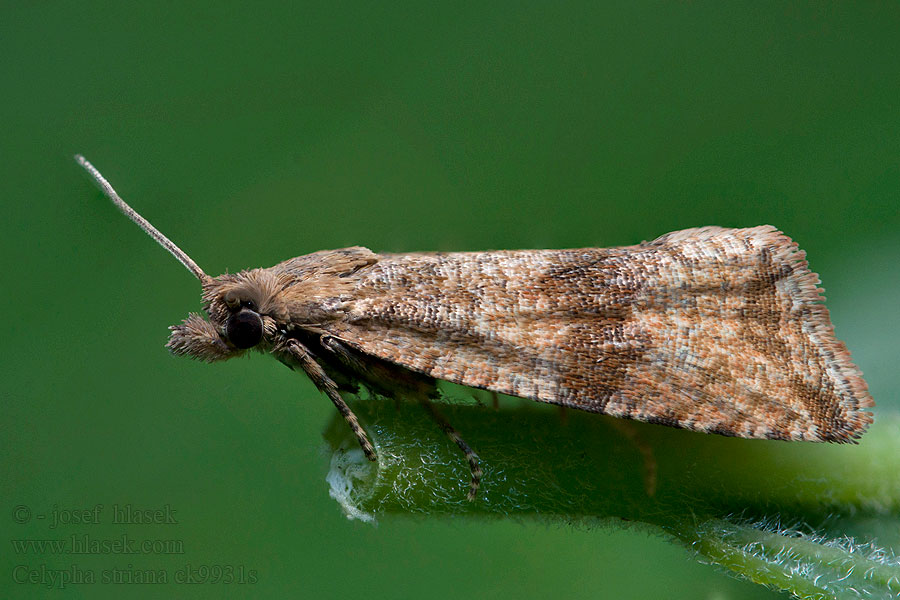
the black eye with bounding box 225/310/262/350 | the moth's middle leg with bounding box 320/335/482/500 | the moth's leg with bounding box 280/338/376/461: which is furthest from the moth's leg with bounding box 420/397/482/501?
the black eye with bounding box 225/310/262/350

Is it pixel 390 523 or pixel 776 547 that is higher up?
pixel 776 547

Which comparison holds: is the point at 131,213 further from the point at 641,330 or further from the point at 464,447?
the point at 641,330

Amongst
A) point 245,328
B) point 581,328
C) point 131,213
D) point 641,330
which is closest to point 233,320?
point 245,328

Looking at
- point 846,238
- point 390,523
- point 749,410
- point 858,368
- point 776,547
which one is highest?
point 846,238

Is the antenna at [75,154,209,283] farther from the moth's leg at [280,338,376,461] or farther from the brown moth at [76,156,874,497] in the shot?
the moth's leg at [280,338,376,461]

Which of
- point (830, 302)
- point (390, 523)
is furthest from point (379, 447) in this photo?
point (830, 302)

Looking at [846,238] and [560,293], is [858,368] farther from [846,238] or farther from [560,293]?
[560,293]

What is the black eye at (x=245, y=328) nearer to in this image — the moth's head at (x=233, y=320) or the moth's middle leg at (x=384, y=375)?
the moth's head at (x=233, y=320)

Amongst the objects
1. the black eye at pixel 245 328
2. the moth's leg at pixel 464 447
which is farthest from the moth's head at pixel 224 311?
the moth's leg at pixel 464 447
